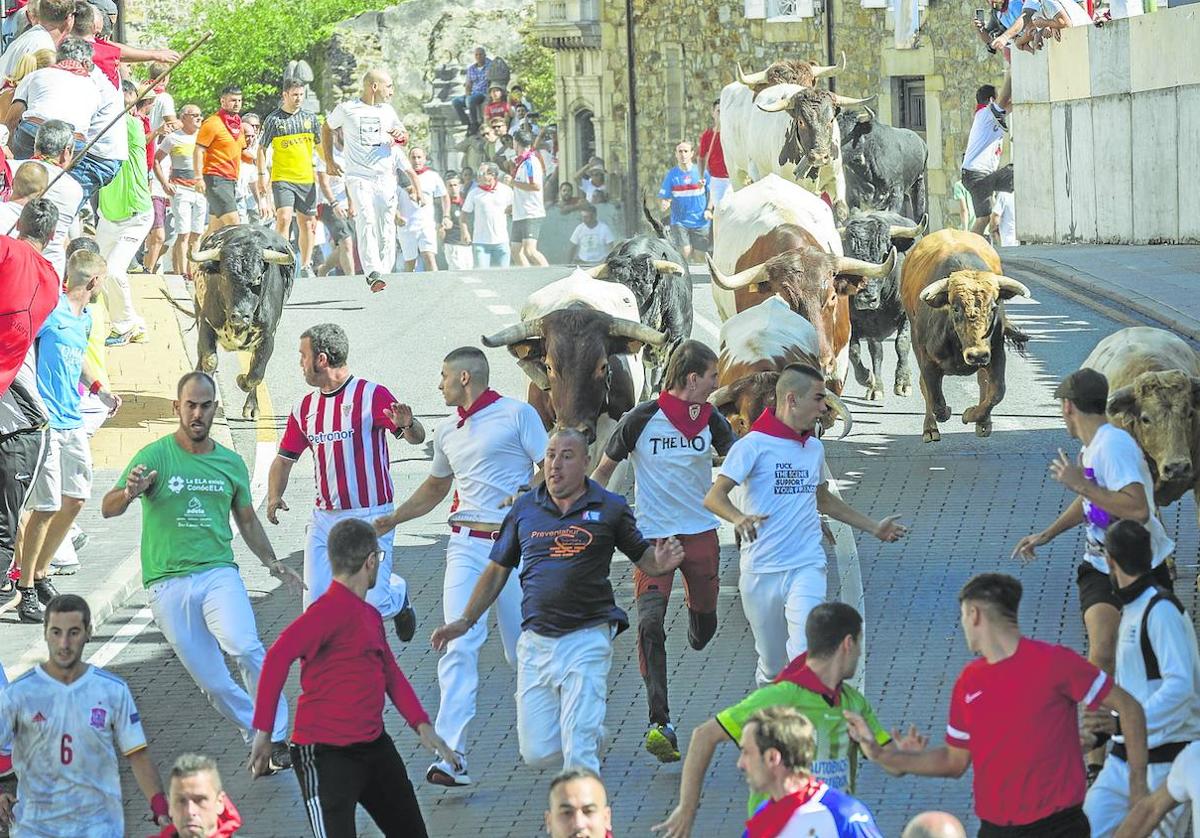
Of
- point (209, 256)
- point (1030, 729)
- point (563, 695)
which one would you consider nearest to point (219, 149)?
point (209, 256)

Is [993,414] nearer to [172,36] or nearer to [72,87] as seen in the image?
[72,87]

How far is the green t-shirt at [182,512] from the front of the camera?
9.91 m

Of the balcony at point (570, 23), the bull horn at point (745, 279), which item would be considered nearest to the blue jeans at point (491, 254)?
the bull horn at point (745, 279)

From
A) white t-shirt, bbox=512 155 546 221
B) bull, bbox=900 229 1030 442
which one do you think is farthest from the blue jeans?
bull, bbox=900 229 1030 442

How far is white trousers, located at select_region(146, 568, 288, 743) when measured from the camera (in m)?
9.80

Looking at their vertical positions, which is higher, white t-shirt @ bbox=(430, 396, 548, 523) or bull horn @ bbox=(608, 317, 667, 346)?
bull horn @ bbox=(608, 317, 667, 346)

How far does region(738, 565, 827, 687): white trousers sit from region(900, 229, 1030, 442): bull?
20.7 ft

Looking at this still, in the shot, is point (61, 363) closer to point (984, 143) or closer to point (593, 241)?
point (984, 143)

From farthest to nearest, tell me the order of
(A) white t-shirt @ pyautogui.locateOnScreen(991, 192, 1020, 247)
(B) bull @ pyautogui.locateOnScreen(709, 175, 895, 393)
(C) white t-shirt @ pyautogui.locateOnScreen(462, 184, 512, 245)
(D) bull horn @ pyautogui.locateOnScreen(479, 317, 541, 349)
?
(C) white t-shirt @ pyautogui.locateOnScreen(462, 184, 512, 245) → (A) white t-shirt @ pyautogui.locateOnScreen(991, 192, 1020, 247) → (B) bull @ pyautogui.locateOnScreen(709, 175, 895, 393) → (D) bull horn @ pyautogui.locateOnScreen(479, 317, 541, 349)


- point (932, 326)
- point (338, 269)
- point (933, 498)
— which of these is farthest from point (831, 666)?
point (338, 269)

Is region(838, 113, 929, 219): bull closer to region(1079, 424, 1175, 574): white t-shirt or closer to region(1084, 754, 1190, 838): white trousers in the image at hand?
region(1079, 424, 1175, 574): white t-shirt

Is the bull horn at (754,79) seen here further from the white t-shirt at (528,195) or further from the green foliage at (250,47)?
the green foliage at (250,47)

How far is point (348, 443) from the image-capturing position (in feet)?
34.9

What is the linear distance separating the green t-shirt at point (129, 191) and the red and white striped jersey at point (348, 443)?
363 inches
